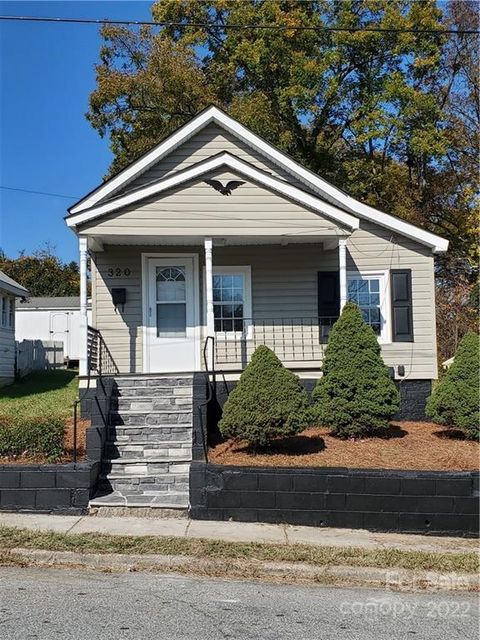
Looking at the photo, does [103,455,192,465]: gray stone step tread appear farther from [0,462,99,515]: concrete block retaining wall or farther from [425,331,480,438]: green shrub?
[425,331,480,438]: green shrub

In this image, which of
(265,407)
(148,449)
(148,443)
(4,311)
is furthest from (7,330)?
(265,407)

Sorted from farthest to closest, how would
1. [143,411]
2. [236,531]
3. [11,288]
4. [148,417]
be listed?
[11,288] < [143,411] < [148,417] < [236,531]

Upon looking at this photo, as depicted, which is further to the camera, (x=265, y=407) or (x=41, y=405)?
(x=41, y=405)

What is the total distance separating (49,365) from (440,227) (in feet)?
55.0

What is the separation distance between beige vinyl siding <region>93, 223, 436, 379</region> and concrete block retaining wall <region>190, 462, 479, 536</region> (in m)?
5.05

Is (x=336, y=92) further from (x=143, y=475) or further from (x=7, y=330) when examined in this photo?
(x=143, y=475)

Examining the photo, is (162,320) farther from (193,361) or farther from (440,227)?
(440,227)

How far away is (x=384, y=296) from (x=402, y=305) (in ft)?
1.32

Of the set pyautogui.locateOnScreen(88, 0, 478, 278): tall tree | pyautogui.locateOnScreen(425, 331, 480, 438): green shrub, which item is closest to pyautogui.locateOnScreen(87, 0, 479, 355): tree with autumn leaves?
pyautogui.locateOnScreen(88, 0, 478, 278): tall tree

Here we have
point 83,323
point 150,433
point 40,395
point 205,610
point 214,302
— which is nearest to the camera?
point 205,610

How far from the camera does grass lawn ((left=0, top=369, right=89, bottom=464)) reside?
781cm

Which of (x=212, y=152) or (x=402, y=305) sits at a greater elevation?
(x=212, y=152)

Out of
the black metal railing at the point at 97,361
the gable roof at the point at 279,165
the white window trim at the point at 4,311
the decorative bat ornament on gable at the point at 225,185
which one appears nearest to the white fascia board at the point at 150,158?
the gable roof at the point at 279,165

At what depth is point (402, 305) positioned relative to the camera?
12.1 metres
